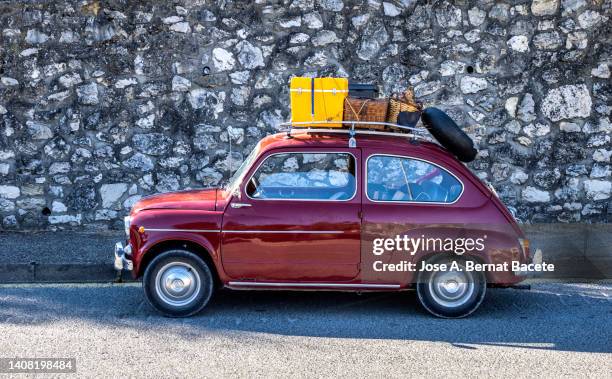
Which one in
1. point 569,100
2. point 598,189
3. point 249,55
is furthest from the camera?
point 598,189

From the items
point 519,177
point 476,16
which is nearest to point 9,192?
point 476,16

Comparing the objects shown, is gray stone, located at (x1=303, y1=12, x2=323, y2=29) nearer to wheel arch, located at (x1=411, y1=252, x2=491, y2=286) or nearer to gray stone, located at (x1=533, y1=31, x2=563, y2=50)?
gray stone, located at (x1=533, y1=31, x2=563, y2=50)

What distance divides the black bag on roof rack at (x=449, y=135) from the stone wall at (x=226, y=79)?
2829mm

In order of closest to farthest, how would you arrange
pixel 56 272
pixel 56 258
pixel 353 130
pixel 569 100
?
1. pixel 353 130
2. pixel 56 272
3. pixel 56 258
4. pixel 569 100

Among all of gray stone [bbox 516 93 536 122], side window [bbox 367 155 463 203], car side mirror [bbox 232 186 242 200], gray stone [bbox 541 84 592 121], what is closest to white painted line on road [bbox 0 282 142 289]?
car side mirror [bbox 232 186 242 200]

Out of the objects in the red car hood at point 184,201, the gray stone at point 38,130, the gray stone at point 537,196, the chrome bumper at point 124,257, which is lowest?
the chrome bumper at point 124,257

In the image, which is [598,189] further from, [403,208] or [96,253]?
[96,253]

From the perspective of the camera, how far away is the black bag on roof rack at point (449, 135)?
25.3 ft

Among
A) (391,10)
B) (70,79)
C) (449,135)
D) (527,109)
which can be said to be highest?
(391,10)

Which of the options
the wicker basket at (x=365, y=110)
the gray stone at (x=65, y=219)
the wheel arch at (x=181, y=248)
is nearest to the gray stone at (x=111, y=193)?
the gray stone at (x=65, y=219)

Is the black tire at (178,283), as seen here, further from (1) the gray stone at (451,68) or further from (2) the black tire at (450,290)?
(1) the gray stone at (451,68)

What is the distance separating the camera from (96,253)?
9531mm

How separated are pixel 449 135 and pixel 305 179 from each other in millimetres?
1308

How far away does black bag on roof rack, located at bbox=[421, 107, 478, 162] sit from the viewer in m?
7.70
